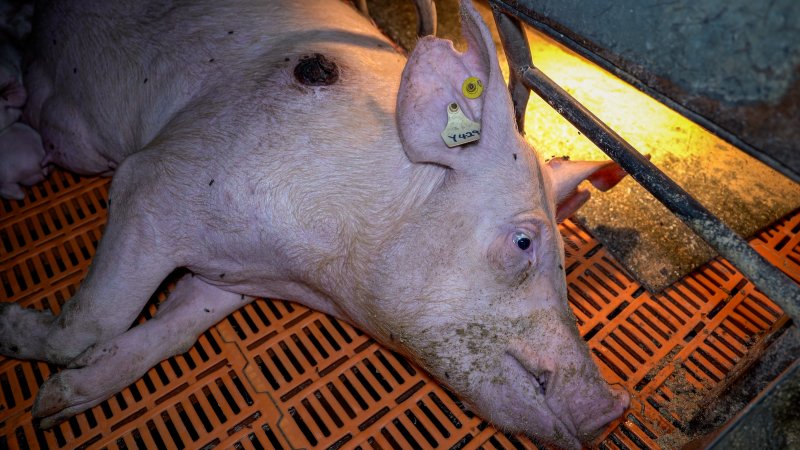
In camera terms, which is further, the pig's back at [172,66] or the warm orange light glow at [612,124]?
the warm orange light glow at [612,124]

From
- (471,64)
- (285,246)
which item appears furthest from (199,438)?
(471,64)

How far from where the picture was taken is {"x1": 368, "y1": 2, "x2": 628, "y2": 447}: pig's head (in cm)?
197

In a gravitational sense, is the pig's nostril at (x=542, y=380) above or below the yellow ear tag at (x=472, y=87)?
below

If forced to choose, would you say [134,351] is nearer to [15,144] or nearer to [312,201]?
[312,201]

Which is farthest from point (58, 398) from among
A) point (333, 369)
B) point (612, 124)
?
point (612, 124)

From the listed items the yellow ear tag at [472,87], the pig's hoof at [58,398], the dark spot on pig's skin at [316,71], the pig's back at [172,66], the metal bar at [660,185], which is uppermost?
the metal bar at [660,185]

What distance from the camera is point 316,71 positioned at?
8.17ft

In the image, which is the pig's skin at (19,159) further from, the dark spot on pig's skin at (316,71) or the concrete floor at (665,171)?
the concrete floor at (665,171)

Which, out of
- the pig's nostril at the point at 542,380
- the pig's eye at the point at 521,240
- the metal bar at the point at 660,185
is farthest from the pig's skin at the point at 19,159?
the pig's nostril at the point at 542,380

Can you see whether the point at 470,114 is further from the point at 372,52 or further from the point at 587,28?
the point at 372,52

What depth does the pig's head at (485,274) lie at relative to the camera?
6.47 ft

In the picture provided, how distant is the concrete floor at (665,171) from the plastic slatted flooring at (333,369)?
0.12 m

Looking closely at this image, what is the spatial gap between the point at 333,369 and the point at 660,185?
1.77 meters

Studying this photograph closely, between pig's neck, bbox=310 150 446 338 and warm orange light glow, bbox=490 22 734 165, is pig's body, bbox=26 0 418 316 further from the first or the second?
warm orange light glow, bbox=490 22 734 165
